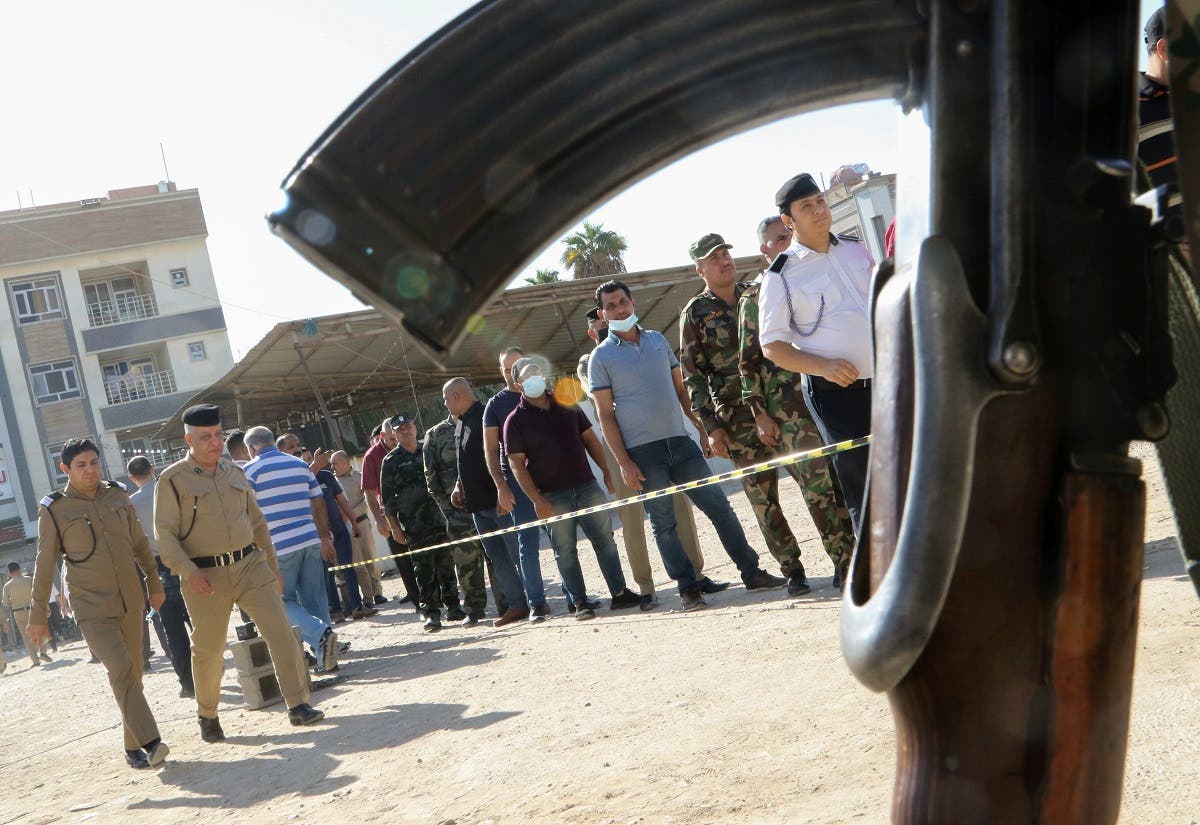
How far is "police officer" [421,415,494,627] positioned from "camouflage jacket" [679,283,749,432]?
313 centimetres

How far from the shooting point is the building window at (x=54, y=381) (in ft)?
133

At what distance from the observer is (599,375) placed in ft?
25.0

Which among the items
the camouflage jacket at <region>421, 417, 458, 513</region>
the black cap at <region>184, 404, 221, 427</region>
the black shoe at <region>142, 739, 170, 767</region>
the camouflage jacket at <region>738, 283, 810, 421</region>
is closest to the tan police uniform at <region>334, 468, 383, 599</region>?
the camouflage jacket at <region>421, 417, 458, 513</region>

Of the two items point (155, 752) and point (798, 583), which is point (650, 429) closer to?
point (798, 583)

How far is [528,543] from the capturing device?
8.59 meters

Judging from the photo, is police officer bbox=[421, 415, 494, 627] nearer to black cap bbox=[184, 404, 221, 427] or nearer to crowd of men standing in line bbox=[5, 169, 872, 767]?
crowd of men standing in line bbox=[5, 169, 872, 767]

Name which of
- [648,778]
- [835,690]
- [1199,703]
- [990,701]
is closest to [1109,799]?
[990,701]

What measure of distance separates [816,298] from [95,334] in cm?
4030

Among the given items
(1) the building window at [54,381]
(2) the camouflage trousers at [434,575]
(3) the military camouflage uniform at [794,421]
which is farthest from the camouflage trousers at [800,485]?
(1) the building window at [54,381]

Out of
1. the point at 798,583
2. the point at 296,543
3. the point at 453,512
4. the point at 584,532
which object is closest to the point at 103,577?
the point at 296,543

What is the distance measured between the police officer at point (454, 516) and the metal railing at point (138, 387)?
34861 mm

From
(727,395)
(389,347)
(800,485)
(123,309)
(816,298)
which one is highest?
(123,309)

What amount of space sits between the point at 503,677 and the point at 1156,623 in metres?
3.67

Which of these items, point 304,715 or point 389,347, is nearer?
point 304,715
